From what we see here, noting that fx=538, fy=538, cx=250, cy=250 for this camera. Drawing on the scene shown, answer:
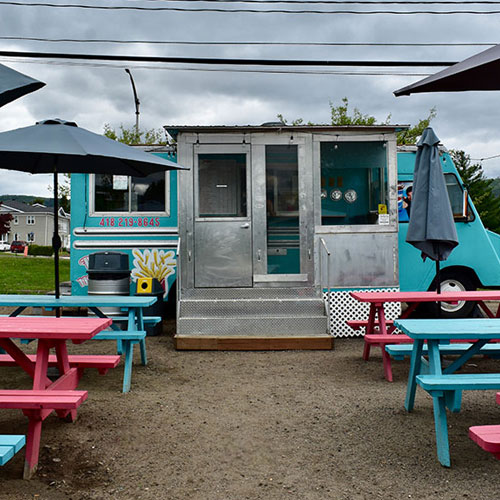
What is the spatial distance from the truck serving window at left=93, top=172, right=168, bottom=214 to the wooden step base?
2.69m

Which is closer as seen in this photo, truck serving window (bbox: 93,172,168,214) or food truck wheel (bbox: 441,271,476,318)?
food truck wheel (bbox: 441,271,476,318)

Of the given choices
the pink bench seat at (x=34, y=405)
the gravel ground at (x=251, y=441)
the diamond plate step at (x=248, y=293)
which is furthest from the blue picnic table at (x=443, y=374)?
the diamond plate step at (x=248, y=293)

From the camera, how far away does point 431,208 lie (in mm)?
6004

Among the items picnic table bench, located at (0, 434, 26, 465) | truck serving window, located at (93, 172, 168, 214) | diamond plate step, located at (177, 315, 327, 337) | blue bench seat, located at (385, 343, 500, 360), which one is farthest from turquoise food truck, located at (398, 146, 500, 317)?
picnic table bench, located at (0, 434, 26, 465)

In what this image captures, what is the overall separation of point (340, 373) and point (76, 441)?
303 centimetres

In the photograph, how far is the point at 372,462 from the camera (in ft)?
11.1

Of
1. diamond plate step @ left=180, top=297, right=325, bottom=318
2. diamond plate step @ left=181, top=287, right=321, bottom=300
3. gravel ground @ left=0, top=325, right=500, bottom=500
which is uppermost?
diamond plate step @ left=181, top=287, right=321, bottom=300

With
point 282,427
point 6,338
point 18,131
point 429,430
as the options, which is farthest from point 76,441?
point 18,131

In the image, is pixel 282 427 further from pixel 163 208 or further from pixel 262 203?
pixel 163 208

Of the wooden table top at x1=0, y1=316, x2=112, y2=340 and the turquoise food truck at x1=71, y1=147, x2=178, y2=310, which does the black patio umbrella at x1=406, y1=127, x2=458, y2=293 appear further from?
the turquoise food truck at x1=71, y1=147, x2=178, y2=310

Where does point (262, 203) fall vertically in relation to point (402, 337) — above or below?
above

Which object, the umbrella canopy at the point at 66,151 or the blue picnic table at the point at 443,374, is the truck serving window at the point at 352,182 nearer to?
the umbrella canopy at the point at 66,151

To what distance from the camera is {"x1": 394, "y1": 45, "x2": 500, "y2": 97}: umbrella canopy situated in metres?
3.04

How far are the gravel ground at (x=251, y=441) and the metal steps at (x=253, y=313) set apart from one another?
1.36 metres
